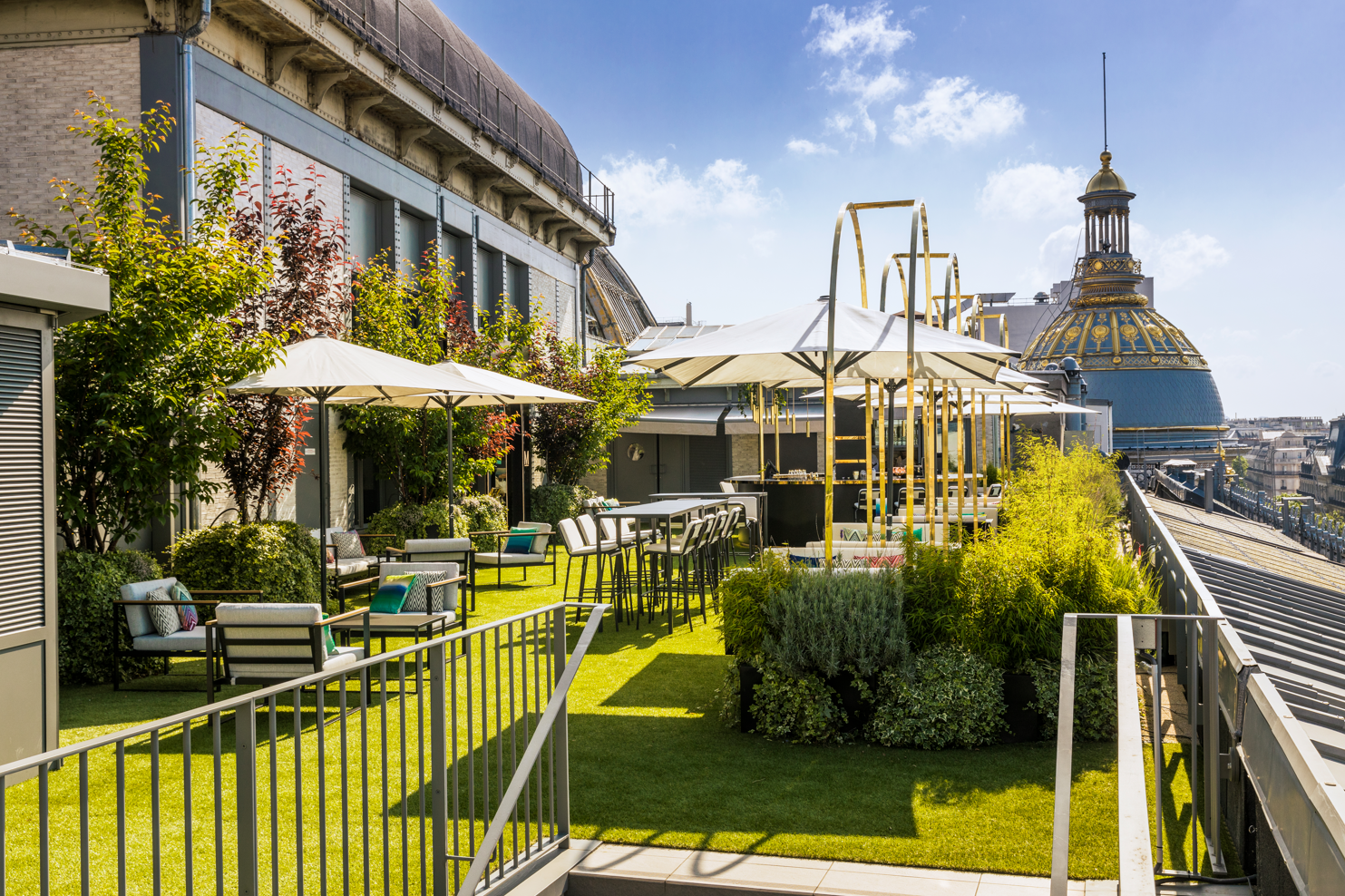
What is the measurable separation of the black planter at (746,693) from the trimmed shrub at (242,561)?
164 inches

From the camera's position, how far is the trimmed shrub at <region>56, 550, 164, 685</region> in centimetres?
732

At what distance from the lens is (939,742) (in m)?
5.57

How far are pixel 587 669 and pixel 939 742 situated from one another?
9.77ft

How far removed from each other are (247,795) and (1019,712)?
424 centimetres

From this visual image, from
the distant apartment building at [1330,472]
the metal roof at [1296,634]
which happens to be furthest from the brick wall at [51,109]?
the distant apartment building at [1330,472]

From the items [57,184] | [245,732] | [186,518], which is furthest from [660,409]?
[245,732]

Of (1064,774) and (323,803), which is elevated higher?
(1064,774)

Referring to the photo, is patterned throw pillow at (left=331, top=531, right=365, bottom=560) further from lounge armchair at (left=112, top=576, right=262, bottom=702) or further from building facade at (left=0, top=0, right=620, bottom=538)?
lounge armchair at (left=112, top=576, right=262, bottom=702)

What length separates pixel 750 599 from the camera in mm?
6047

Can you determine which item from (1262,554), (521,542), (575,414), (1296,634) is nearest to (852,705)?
(1296,634)

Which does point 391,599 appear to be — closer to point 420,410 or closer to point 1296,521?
point 420,410

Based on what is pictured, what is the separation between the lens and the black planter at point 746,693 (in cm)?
597

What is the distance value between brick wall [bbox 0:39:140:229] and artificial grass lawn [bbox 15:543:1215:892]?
6364 mm

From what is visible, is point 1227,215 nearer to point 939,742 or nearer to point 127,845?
point 939,742
